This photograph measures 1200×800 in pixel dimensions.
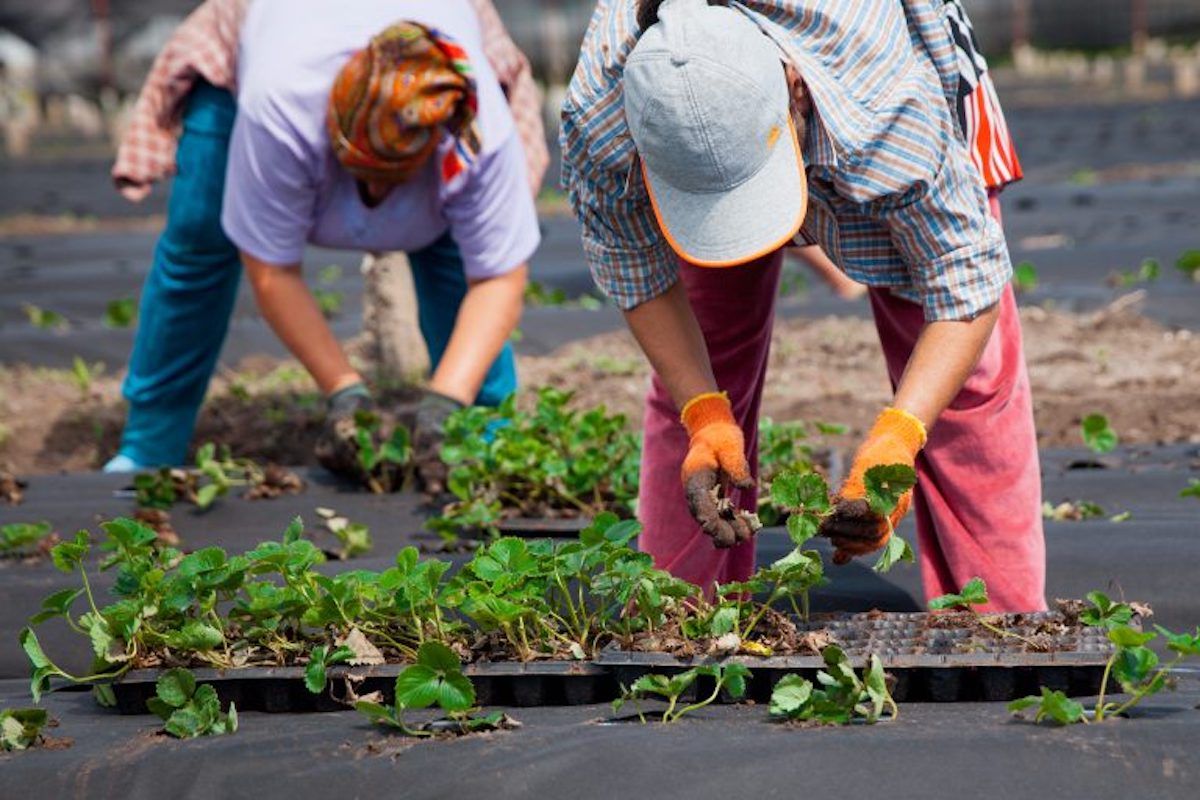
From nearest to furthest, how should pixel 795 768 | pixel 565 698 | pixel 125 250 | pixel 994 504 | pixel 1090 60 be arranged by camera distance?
1. pixel 795 768
2. pixel 565 698
3. pixel 994 504
4. pixel 125 250
5. pixel 1090 60

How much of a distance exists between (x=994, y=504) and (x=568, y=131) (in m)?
0.88

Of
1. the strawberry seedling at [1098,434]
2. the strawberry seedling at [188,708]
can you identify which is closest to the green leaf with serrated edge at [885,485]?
the strawberry seedling at [188,708]

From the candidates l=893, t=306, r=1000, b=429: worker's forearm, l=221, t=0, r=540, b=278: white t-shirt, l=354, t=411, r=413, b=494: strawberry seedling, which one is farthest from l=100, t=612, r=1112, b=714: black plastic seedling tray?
l=221, t=0, r=540, b=278: white t-shirt

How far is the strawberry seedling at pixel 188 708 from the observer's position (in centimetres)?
228

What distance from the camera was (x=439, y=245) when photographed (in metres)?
4.35

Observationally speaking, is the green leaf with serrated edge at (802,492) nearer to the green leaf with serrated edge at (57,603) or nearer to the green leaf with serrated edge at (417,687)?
the green leaf with serrated edge at (417,687)

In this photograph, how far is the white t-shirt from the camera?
12.7 ft

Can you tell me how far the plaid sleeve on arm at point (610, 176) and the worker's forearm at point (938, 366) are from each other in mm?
379

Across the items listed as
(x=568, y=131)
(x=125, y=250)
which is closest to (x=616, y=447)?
(x=568, y=131)

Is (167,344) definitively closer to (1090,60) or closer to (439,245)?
(439,245)

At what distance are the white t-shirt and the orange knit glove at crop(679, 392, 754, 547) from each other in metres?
1.59

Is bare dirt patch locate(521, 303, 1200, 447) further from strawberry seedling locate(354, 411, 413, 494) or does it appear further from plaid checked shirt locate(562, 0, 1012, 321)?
plaid checked shirt locate(562, 0, 1012, 321)

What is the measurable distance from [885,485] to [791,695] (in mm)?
303

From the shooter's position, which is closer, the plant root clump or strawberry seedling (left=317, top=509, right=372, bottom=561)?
strawberry seedling (left=317, top=509, right=372, bottom=561)
